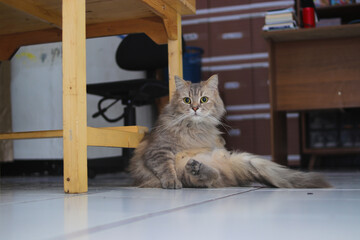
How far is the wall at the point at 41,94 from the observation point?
11.9ft

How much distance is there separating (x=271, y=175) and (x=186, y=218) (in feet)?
2.60

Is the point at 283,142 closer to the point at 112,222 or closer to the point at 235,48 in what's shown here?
the point at 235,48

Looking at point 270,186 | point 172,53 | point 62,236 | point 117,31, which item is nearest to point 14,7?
point 117,31

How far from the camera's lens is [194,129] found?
1852 mm

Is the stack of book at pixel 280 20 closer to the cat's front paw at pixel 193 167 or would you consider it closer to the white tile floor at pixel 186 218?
the cat's front paw at pixel 193 167

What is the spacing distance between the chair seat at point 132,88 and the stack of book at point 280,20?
34.1 inches

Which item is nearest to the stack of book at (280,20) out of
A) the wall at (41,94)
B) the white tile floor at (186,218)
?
the wall at (41,94)

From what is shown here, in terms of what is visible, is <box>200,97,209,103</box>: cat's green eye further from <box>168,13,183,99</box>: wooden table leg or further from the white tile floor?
the white tile floor

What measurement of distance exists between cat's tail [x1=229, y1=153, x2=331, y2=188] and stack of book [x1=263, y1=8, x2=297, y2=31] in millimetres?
1680

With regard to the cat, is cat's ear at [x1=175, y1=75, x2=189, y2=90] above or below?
above

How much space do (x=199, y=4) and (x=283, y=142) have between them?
212 centimetres

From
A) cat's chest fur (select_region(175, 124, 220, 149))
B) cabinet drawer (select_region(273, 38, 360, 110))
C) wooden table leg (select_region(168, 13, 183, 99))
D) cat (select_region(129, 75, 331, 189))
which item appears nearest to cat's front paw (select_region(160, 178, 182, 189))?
cat (select_region(129, 75, 331, 189))

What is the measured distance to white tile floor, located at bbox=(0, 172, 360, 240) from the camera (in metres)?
0.70

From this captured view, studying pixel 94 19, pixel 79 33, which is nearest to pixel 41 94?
pixel 94 19
